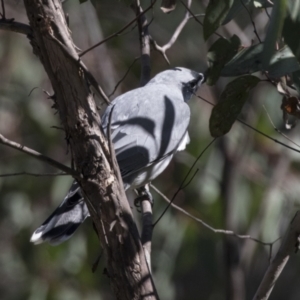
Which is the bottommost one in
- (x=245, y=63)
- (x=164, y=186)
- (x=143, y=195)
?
(x=164, y=186)

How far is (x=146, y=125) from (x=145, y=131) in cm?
6

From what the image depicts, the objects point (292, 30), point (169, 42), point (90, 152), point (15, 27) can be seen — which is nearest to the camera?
A: point (292, 30)

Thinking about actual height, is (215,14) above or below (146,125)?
above

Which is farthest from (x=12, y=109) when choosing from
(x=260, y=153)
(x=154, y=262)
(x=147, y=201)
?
(x=147, y=201)

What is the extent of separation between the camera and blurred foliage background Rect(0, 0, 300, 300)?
13.1 feet

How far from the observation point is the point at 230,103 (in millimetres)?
2076

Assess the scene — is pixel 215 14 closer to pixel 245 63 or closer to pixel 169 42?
pixel 245 63

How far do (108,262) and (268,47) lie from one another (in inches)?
34.6

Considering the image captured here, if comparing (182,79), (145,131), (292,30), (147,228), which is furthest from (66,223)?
(292,30)

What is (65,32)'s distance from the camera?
1.71 m

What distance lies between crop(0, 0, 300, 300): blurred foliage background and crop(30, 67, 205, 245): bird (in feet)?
2.55

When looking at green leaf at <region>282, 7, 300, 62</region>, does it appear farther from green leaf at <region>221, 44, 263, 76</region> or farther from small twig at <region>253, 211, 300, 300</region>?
small twig at <region>253, 211, 300, 300</region>

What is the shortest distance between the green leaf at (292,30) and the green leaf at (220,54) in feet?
2.57

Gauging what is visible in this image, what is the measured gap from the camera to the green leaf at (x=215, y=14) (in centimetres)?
187
